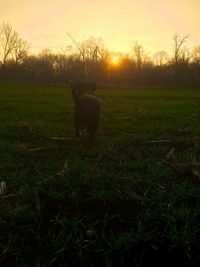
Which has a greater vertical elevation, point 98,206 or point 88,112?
point 88,112

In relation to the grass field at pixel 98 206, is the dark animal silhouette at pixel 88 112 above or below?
above

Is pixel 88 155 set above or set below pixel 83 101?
below

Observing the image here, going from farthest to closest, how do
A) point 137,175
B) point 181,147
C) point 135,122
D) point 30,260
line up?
point 135,122, point 181,147, point 137,175, point 30,260

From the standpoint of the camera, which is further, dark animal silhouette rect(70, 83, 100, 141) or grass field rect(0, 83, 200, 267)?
dark animal silhouette rect(70, 83, 100, 141)

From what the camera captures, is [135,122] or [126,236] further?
[135,122]

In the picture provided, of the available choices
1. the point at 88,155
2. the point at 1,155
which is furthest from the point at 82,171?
the point at 1,155

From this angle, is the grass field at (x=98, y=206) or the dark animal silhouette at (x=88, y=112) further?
the dark animal silhouette at (x=88, y=112)

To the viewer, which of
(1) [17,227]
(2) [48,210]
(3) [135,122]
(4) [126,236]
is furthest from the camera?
(3) [135,122]

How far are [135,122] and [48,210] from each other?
8429 millimetres

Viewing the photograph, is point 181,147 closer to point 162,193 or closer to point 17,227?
point 162,193

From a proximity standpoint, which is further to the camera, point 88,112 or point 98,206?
point 88,112

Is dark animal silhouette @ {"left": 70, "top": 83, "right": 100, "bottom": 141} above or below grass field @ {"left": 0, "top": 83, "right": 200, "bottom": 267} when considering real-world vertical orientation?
above

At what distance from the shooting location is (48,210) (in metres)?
4.25

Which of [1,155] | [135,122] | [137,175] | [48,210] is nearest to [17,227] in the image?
[48,210]
